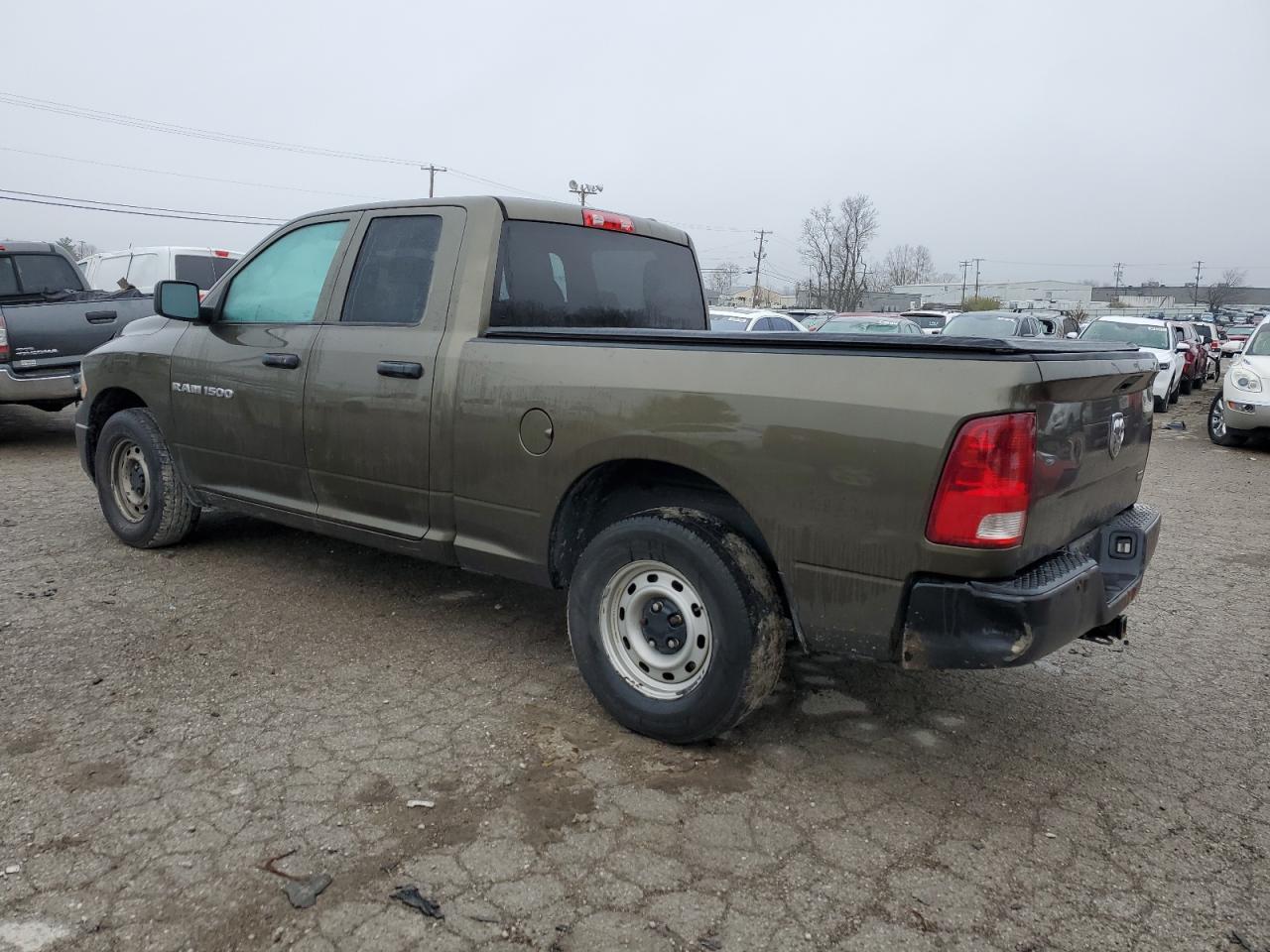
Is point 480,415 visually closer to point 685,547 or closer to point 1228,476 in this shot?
point 685,547

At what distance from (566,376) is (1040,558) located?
5.52 ft

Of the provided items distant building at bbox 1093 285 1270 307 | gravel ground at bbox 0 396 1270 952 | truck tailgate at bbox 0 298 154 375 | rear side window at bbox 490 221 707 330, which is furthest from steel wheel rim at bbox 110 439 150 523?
distant building at bbox 1093 285 1270 307

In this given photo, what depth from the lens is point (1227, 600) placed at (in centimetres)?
523

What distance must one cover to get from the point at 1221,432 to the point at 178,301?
1223 centimetres

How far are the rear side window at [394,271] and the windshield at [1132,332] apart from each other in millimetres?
15310

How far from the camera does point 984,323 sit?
1590cm

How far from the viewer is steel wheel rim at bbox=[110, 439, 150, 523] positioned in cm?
542

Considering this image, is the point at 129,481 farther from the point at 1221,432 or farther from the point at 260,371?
the point at 1221,432

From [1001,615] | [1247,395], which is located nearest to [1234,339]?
[1247,395]

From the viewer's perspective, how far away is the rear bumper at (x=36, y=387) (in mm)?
8617

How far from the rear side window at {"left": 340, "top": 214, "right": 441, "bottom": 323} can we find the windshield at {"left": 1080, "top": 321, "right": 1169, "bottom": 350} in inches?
603

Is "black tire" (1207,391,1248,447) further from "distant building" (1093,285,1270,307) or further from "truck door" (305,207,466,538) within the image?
"distant building" (1093,285,1270,307)

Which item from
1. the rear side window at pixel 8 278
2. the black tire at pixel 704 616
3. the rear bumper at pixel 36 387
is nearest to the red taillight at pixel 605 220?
the black tire at pixel 704 616

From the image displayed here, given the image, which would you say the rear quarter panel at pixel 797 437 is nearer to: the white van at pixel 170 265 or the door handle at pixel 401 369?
the door handle at pixel 401 369
